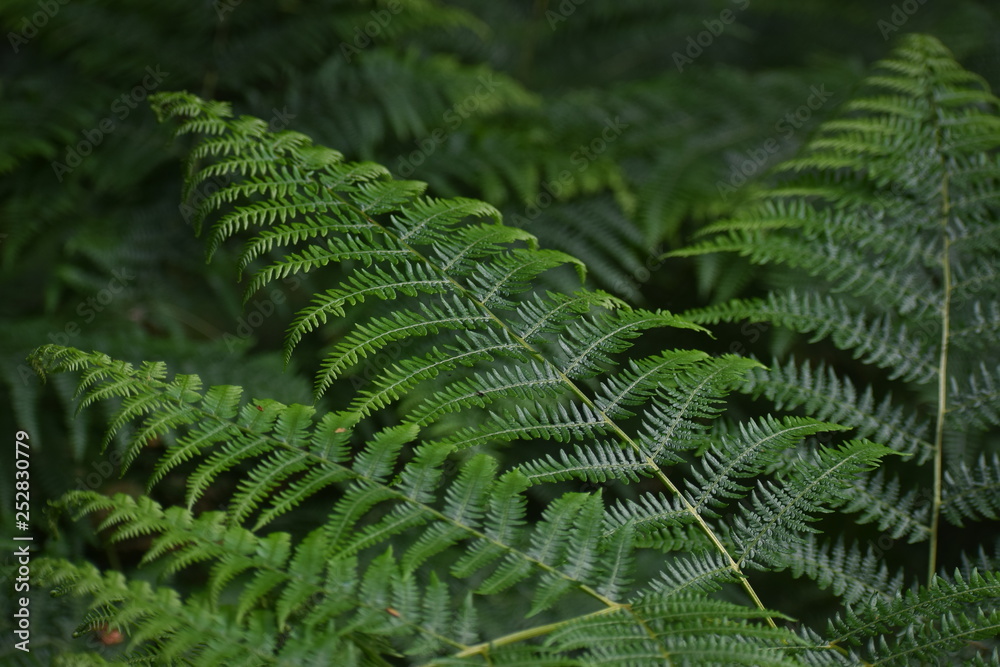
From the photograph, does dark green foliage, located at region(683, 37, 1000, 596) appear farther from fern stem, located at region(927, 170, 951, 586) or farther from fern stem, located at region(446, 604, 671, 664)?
fern stem, located at region(446, 604, 671, 664)

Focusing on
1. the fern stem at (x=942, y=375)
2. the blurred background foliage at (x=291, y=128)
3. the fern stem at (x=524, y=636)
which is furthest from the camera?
the blurred background foliage at (x=291, y=128)

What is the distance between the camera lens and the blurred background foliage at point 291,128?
2.09m

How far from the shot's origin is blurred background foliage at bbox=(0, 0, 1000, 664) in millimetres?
2092

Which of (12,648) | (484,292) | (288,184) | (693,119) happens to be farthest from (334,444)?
(693,119)

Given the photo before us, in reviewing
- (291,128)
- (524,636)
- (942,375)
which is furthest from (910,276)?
(291,128)

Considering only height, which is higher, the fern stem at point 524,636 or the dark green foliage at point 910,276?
the dark green foliage at point 910,276

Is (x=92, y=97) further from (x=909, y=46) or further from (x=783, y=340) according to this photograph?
(x=909, y=46)

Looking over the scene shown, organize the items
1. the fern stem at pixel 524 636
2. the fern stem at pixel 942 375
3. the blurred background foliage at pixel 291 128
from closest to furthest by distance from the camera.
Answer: the fern stem at pixel 524 636, the fern stem at pixel 942 375, the blurred background foliage at pixel 291 128

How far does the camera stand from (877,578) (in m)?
1.21

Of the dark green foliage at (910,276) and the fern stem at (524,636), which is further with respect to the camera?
the dark green foliage at (910,276)

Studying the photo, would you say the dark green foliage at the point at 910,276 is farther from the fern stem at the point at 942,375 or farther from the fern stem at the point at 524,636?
the fern stem at the point at 524,636

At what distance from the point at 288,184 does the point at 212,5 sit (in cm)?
175

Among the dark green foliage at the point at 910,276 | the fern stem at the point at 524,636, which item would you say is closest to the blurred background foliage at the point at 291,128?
the dark green foliage at the point at 910,276

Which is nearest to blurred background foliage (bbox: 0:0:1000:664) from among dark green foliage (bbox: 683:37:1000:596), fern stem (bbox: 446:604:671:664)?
dark green foliage (bbox: 683:37:1000:596)
